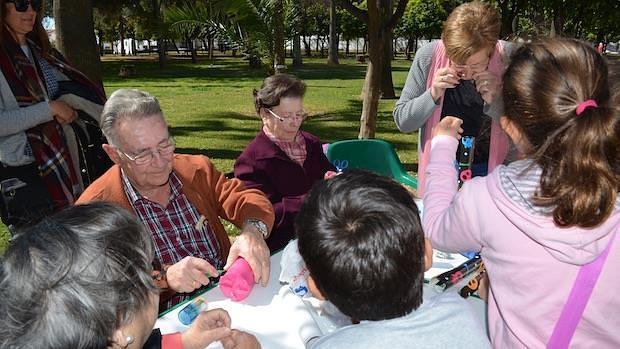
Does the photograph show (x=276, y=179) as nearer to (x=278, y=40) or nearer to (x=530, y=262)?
(x=530, y=262)

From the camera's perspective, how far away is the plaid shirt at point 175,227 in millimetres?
2283

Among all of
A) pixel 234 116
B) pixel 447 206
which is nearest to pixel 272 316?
pixel 447 206

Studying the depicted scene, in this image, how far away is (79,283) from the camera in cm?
103

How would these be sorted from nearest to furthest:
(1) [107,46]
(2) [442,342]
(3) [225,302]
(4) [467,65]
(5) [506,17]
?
(2) [442,342] → (3) [225,302] → (4) [467,65] → (5) [506,17] → (1) [107,46]

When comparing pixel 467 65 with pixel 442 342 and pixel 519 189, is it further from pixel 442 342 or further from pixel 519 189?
pixel 442 342

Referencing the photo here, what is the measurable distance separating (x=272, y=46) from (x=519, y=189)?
5.75 metres

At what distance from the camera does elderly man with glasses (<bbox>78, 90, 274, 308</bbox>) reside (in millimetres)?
2088

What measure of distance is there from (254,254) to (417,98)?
1460 millimetres

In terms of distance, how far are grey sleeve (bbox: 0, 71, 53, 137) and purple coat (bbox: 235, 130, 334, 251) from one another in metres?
1.08

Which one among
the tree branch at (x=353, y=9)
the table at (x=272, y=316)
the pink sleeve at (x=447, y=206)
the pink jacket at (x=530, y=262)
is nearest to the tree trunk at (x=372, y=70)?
the tree branch at (x=353, y=9)

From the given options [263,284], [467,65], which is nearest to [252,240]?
[263,284]

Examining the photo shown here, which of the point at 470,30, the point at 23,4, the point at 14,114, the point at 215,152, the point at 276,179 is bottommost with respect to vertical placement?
the point at 215,152

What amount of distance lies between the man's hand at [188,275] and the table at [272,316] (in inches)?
2.3

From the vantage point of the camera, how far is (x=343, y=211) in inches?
48.9
